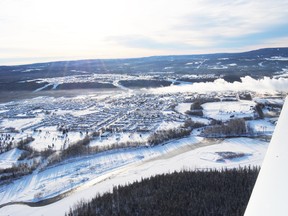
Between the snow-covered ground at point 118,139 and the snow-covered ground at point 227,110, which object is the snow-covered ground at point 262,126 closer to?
the snow-covered ground at point 227,110

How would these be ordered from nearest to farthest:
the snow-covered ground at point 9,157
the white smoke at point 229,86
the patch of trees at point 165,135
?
the snow-covered ground at point 9,157 → the patch of trees at point 165,135 → the white smoke at point 229,86

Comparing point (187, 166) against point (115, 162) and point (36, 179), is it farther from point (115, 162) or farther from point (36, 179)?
point (36, 179)

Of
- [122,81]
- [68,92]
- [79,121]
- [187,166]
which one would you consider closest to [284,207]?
[187,166]

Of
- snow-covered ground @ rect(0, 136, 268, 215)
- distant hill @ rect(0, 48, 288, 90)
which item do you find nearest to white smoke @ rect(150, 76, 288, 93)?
distant hill @ rect(0, 48, 288, 90)

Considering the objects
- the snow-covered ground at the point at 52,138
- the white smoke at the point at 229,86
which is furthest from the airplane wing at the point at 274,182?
the white smoke at the point at 229,86

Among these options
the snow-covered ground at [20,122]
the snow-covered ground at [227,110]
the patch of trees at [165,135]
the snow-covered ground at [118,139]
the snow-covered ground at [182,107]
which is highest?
the patch of trees at [165,135]

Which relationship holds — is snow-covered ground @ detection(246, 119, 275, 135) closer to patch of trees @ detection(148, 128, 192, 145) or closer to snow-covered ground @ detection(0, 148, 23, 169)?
patch of trees @ detection(148, 128, 192, 145)

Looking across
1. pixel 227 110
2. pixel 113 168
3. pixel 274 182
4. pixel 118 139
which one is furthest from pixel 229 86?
pixel 274 182
